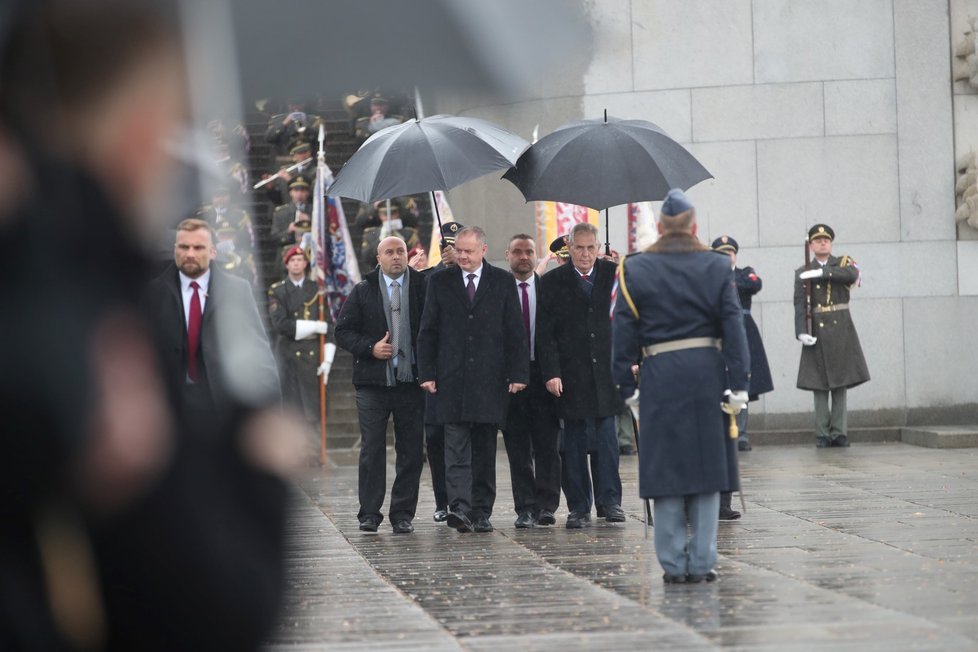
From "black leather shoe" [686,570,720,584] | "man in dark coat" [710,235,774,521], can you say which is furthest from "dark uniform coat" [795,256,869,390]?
"black leather shoe" [686,570,720,584]

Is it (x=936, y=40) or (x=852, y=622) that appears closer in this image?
(x=852, y=622)

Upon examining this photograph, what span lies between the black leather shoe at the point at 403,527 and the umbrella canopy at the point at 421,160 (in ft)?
6.89

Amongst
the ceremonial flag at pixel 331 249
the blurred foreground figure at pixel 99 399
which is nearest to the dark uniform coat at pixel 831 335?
the ceremonial flag at pixel 331 249

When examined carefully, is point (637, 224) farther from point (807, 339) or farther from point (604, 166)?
point (604, 166)

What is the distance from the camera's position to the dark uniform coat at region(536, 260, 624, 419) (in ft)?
34.7

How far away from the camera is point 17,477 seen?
122 centimetres

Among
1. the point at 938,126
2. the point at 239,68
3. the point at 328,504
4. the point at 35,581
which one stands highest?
the point at 938,126

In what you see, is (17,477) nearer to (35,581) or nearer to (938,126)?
(35,581)

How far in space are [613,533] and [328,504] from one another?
9.52 feet

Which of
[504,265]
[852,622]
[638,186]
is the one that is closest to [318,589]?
[852,622]

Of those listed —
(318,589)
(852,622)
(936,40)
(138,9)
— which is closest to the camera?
(138,9)

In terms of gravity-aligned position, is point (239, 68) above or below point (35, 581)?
above

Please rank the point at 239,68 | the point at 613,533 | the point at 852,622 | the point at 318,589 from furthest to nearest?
1. the point at 613,533
2. the point at 318,589
3. the point at 852,622
4. the point at 239,68

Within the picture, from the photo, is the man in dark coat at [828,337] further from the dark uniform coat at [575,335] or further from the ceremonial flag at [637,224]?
the dark uniform coat at [575,335]
